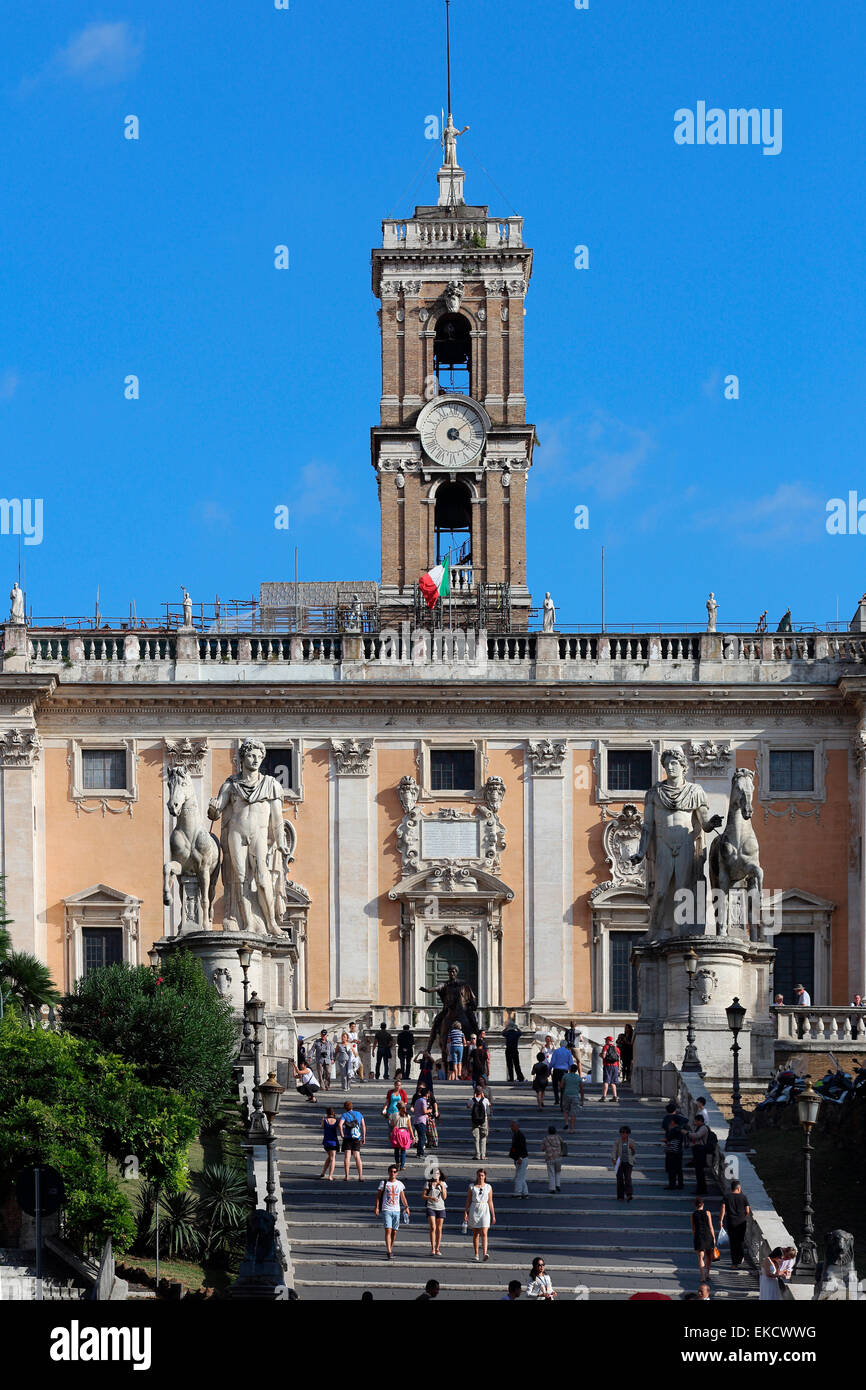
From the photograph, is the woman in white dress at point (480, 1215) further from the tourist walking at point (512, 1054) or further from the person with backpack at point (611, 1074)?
→ the tourist walking at point (512, 1054)

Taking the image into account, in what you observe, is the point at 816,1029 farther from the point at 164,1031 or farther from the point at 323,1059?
the point at 164,1031

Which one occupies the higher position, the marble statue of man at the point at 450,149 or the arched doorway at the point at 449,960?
the marble statue of man at the point at 450,149

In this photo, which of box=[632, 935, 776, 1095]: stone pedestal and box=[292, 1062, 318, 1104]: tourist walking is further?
box=[632, 935, 776, 1095]: stone pedestal

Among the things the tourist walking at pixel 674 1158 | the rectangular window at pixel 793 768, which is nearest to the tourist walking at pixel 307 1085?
the tourist walking at pixel 674 1158

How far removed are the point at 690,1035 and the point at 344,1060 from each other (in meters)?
7.92

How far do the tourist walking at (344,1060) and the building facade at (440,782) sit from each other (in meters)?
13.1

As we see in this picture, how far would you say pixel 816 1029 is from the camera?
145 ft

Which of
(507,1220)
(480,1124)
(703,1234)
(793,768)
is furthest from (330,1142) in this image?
(793,768)

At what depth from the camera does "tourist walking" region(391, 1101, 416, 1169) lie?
36688 mm

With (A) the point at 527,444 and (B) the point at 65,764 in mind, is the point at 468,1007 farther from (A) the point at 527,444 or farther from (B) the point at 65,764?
(A) the point at 527,444

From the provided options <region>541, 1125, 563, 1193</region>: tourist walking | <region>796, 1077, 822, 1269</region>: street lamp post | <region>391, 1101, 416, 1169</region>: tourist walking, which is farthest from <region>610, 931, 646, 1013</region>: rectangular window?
<region>796, 1077, 822, 1269</region>: street lamp post

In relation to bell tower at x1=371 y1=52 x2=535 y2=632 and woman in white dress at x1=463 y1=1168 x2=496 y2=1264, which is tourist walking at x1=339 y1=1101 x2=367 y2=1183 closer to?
woman in white dress at x1=463 y1=1168 x2=496 y2=1264

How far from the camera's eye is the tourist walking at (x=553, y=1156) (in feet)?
117

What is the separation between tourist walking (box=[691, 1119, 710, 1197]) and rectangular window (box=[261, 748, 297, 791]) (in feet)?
89.2
